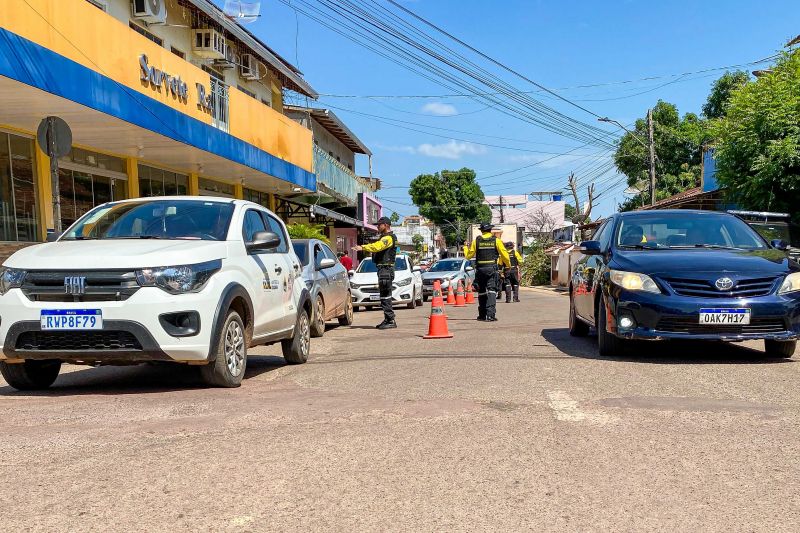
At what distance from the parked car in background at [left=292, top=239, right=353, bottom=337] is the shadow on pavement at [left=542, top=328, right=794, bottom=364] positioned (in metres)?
3.50

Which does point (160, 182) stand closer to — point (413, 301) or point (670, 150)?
point (413, 301)

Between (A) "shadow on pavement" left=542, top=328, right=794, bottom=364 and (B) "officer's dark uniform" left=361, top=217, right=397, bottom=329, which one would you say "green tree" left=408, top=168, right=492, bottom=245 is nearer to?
(B) "officer's dark uniform" left=361, top=217, right=397, bottom=329

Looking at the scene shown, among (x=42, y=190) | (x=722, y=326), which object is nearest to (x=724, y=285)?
(x=722, y=326)

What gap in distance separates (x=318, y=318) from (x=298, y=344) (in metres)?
3.54

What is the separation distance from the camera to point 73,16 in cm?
1189

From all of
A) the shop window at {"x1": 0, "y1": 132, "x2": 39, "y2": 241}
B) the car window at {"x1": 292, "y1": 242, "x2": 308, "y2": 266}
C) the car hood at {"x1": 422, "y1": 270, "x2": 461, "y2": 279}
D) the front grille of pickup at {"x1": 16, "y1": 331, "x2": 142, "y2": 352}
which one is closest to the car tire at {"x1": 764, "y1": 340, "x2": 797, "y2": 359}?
the front grille of pickup at {"x1": 16, "y1": 331, "x2": 142, "y2": 352}

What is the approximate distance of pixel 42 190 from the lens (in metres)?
13.2

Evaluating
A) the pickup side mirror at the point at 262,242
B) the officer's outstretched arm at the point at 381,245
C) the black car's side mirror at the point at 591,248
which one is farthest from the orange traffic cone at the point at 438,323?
the pickup side mirror at the point at 262,242

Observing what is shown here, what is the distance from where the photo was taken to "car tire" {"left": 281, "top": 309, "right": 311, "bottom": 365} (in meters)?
8.34

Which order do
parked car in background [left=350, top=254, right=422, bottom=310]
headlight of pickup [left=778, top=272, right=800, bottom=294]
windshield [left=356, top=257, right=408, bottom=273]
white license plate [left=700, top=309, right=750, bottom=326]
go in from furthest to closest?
windshield [left=356, top=257, right=408, bottom=273] < parked car in background [left=350, top=254, right=422, bottom=310] < headlight of pickup [left=778, top=272, right=800, bottom=294] < white license plate [left=700, top=309, right=750, bottom=326]

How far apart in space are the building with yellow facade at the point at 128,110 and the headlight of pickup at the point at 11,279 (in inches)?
178

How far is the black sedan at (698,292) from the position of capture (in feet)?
23.9

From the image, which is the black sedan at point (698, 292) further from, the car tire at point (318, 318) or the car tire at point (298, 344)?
the car tire at point (318, 318)

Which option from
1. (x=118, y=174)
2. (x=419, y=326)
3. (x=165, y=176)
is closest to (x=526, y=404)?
(x=419, y=326)
